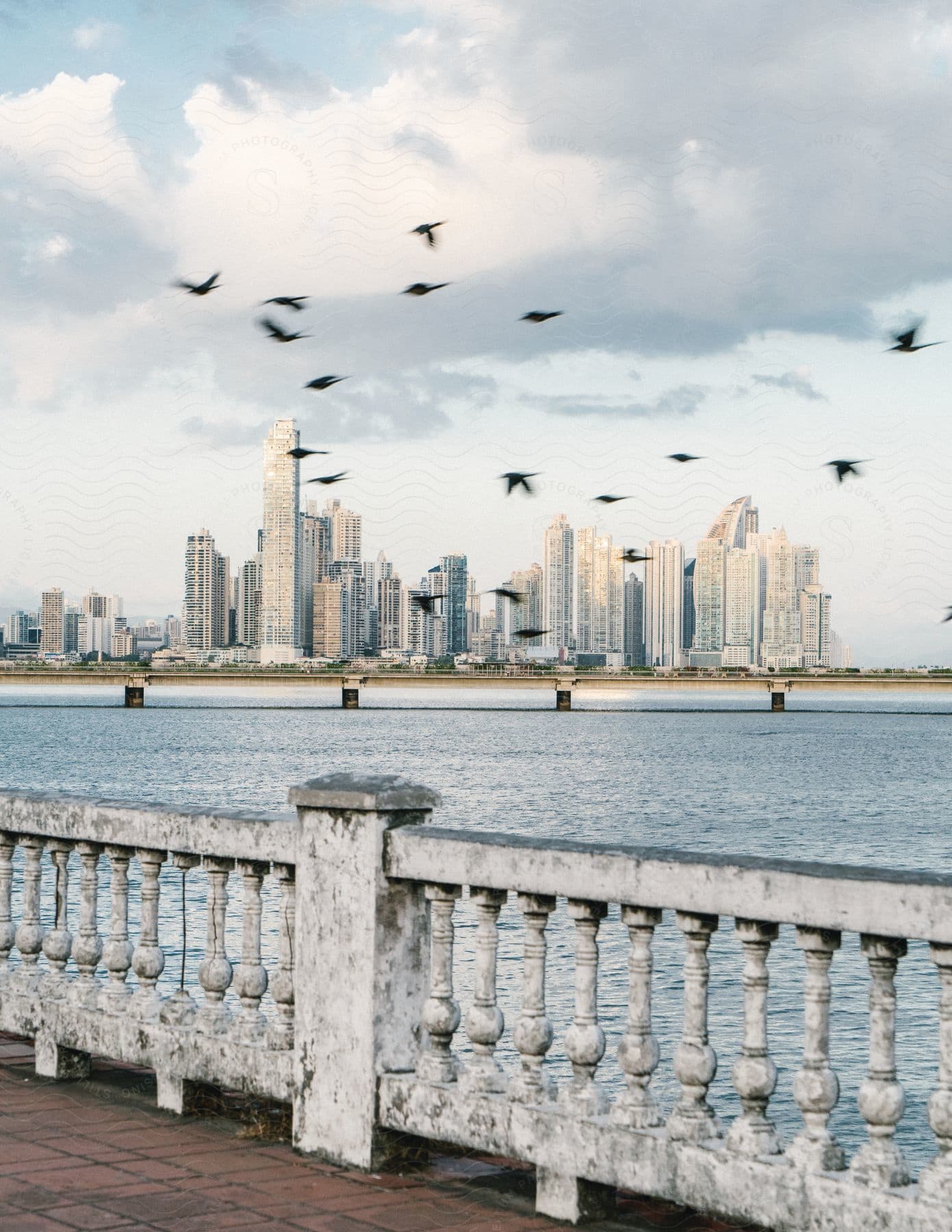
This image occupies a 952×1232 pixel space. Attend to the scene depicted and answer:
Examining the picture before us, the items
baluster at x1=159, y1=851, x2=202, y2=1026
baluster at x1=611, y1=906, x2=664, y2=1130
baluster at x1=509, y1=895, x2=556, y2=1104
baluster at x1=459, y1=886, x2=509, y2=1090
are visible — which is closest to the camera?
baluster at x1=611, y1=906, x2=664, y2=1130

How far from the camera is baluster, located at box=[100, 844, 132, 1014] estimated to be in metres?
6.81

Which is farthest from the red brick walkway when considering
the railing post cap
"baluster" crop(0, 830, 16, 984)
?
the railing post cap

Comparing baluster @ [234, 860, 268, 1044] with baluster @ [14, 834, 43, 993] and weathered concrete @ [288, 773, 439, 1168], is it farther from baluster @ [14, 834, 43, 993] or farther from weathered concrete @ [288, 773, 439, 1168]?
baluster @ [14, 834, 43, 993]

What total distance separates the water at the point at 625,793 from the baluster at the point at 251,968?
3.83 metres

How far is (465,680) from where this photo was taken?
494ft

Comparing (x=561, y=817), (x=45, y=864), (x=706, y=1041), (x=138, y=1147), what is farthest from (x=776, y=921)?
(x=561, y=817)

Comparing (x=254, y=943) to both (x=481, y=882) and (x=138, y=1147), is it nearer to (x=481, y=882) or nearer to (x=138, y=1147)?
(x=138, y=1147)

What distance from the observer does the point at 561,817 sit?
48750 millimetres

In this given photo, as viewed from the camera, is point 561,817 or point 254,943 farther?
point 561,817

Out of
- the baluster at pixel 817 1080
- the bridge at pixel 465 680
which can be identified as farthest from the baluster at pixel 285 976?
the bridge at pixel 465 680

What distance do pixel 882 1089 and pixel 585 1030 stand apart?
1152 mm

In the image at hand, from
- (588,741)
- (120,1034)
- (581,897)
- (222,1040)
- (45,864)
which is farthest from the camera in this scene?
(588,741)

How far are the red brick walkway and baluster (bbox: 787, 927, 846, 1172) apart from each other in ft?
2.22

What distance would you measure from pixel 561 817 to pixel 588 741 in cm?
6582
